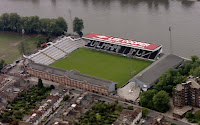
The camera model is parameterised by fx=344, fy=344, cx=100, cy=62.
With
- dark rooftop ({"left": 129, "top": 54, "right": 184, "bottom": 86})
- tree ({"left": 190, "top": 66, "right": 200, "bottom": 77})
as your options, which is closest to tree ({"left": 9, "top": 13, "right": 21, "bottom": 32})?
dark rooftop ({"left": 129, "top": 54, "right": 184, "bottom": 86})

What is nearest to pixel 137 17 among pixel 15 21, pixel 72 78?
pixel 15 21

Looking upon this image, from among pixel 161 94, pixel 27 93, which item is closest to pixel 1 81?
pixel 27 93

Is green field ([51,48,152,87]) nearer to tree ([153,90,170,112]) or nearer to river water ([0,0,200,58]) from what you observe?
river water ([0,0,200,58])

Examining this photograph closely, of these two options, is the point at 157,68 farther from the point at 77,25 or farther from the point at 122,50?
the point at 77,25

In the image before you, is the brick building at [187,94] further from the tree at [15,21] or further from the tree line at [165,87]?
the tree at [15,21]

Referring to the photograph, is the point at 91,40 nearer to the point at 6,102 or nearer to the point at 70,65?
the point at 70,65
